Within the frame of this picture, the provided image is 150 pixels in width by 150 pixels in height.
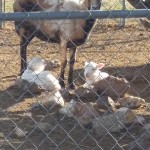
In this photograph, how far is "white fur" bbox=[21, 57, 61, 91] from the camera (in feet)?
25.8

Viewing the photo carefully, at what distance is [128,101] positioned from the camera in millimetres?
7105

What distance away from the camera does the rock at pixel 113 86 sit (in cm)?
747

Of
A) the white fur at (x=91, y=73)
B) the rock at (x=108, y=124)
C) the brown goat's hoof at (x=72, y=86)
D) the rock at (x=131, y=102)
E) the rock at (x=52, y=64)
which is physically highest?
the rock at (x=108, y=124)

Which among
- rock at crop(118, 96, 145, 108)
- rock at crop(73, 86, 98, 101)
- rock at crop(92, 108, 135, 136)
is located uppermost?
rock at crop(92, 108, 135, 136)

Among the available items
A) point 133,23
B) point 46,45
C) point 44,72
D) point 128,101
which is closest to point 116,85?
point 128,101

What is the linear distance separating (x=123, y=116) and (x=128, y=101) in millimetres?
935

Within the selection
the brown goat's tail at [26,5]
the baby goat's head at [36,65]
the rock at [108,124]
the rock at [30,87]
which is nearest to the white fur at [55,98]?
the rock at [30,87]

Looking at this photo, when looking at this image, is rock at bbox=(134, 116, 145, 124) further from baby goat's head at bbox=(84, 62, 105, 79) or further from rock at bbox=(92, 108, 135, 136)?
baby goat's head at bbox=(84, 62, 105, 79)

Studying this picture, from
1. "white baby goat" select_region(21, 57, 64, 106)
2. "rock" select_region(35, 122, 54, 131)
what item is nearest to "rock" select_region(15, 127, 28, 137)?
"rock" select_region(35, 122, 54, 131)

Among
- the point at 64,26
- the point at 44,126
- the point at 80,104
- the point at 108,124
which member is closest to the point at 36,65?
the point at 64,26

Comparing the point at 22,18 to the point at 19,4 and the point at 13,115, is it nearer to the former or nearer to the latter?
the point at 13,115

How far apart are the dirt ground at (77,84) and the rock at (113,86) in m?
0.22

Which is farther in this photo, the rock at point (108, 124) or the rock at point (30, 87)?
the rock at point (30, 87)

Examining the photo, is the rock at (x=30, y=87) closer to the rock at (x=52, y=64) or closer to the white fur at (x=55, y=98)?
the white fur at (x=55, y=98)
